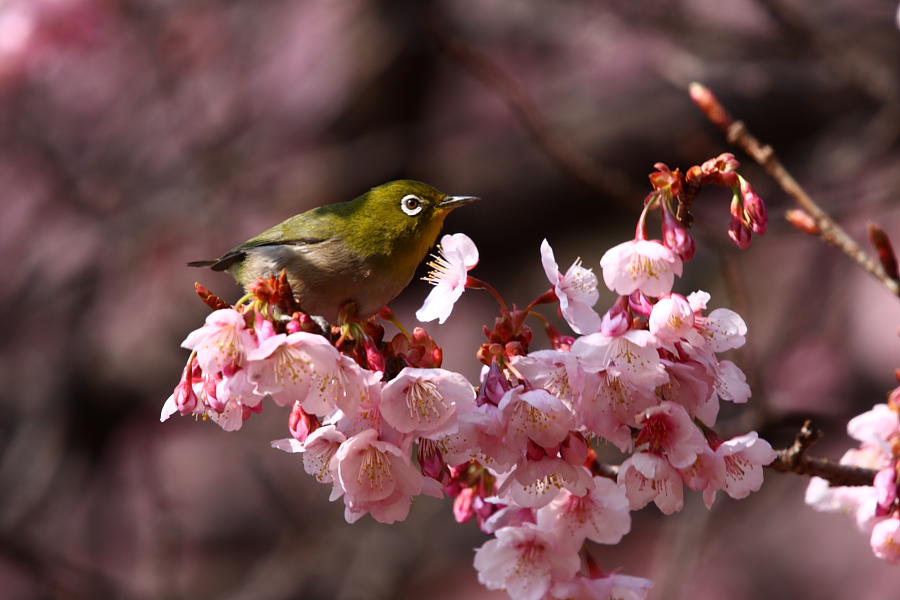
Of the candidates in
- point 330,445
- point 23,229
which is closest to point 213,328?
point 330,445

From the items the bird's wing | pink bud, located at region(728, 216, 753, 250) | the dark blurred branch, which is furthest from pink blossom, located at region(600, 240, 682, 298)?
the dark blurred branch

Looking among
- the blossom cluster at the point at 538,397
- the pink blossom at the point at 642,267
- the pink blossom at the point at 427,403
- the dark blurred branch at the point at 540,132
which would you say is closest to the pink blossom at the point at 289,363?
the blossom cluster at the point at 538,397

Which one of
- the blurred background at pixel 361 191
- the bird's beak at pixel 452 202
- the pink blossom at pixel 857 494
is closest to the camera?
the pink blossom at pixel 857 494

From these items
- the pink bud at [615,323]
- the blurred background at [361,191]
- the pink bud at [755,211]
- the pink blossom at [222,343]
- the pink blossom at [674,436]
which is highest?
the pink bud at [755,211]

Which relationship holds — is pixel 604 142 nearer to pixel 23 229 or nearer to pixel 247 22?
pixel 247 22

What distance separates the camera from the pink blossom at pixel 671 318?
1625 millimetres

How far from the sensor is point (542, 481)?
1767 millimetres

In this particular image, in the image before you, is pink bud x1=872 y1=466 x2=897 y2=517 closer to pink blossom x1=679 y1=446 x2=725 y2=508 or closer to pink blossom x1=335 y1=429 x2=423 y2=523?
pink blossom x1=679 y1=446 x2=725 y2=508

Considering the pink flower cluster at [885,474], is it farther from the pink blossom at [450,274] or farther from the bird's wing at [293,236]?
the bird's wing at [293,236]

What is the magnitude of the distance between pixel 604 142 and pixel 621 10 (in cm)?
73

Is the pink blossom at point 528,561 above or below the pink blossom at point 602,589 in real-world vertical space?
above

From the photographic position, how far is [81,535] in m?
8.77

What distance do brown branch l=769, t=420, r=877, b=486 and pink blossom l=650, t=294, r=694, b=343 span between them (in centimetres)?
29

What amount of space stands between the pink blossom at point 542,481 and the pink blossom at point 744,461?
26 centimetres
